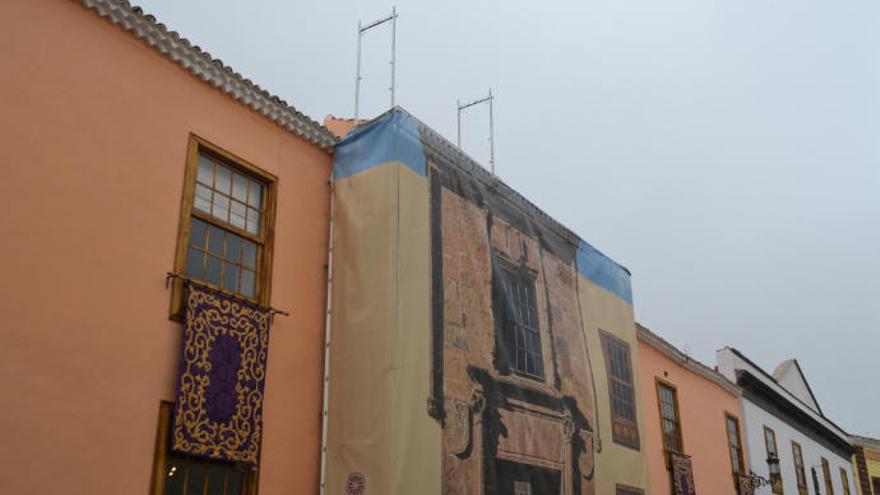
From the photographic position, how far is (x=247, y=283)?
8500 millimetres

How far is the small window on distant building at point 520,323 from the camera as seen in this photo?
10758 mm

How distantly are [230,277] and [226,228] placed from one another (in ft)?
1.58

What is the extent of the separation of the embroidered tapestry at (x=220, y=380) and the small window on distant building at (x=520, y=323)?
3.54 m

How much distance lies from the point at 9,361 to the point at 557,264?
805 centimetres

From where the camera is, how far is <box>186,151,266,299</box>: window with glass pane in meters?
8.10

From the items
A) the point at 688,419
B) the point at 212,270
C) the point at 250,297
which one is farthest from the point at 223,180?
the point at 688,419

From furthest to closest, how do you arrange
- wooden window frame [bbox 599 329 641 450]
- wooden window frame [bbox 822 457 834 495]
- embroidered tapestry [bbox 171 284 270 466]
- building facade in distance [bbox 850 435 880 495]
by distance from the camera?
building facade in distance [bbox 850 435 880 495]
wooden window frame [bbox 822 457 834 495]
wooden window frame [bbox 599 329 641 450]
embroidered tapestry [bbox 171 284 270 466]

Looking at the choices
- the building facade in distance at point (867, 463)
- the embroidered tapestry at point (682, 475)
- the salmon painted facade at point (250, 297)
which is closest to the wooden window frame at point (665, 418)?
the embroidered tapestry at point (682, 475)

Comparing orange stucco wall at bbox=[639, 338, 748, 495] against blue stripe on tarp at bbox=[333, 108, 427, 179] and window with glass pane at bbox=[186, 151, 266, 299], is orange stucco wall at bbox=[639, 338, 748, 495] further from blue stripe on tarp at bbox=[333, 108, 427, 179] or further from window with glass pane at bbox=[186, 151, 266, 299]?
window with glass pane at bbox=[186, 151, 266, 299]

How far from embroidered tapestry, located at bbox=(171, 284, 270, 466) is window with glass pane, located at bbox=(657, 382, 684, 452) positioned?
10364 mm

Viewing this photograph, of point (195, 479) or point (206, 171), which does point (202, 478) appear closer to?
point (195, 479)

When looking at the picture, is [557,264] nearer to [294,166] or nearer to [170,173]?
[294,166]

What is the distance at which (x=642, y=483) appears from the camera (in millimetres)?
13469

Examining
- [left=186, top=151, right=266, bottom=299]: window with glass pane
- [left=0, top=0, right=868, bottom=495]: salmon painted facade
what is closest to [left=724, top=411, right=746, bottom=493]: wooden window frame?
[left=0, top=0, right=868, bottom=495]: salmon painted facade
